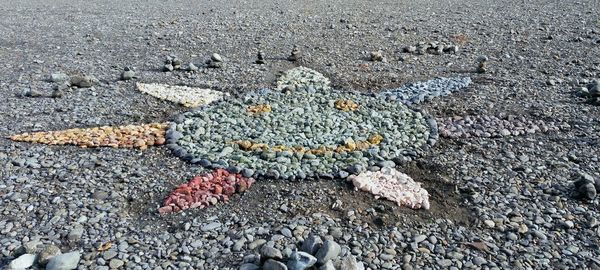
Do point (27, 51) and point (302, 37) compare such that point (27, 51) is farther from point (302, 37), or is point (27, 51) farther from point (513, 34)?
point (513, 34)

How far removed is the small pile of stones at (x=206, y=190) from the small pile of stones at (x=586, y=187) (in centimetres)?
423

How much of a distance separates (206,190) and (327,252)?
2.21 m

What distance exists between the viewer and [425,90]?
10484 mm

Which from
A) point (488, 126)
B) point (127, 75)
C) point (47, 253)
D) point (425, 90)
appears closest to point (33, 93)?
point (127, 75)

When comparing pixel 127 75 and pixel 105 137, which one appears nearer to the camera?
pixel 105 137

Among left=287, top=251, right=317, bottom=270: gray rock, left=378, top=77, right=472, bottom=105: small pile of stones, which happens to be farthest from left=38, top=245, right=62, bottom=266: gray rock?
left=378, top=77, right=472, bottom=105: small pile of stones

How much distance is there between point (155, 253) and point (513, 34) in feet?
45.6

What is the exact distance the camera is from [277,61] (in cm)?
1302

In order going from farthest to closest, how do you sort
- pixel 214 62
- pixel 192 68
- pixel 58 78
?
pixel 214 62
pixel 192 68
pixel 58 78

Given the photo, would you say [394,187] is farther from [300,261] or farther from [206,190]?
[206,190]

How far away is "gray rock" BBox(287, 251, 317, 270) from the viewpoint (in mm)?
4859

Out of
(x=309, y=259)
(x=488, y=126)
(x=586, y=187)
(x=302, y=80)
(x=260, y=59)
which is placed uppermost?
(x=309, y=259)

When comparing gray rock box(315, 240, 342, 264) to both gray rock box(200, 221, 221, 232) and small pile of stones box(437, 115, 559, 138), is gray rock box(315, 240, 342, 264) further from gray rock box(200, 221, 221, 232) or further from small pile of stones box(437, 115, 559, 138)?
small pile of stones box(437, 115, 559, 138)

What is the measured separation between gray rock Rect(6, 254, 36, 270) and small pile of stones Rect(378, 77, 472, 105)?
6.88 m
